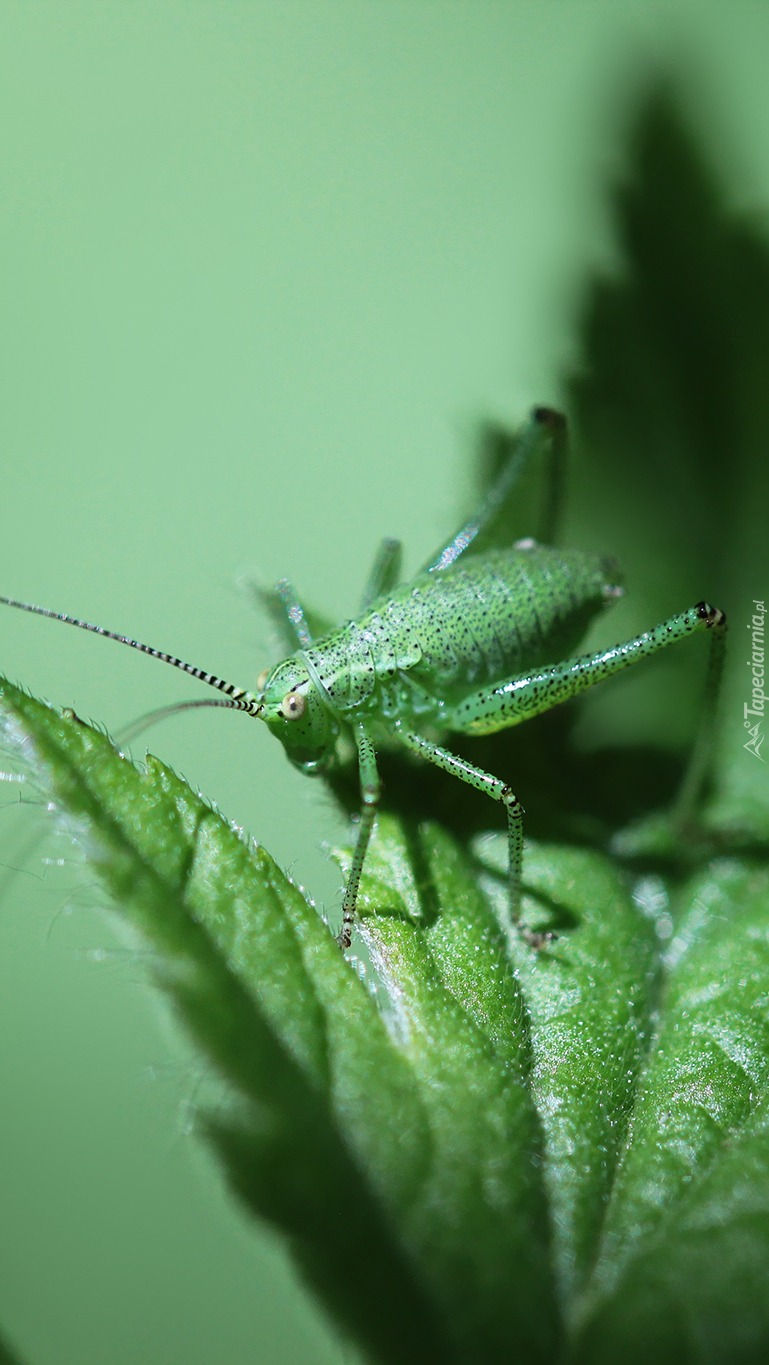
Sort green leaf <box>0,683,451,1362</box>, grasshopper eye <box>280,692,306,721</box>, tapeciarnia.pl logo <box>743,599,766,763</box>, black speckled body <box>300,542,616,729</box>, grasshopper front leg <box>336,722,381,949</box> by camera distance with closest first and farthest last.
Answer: green leaf <box>0,683,451,1362</box> → grasshopper front leg <box>336,722,381,949</box> → grasshopper eye <box>280,692,306,721</box> → black speckled body <box>300,542,616,729</box> → tapeciarnia.pl logo <box>743,599,766,763</box>

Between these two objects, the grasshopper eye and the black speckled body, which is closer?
the grasshopper eye

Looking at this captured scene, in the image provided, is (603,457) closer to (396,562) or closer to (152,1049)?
(396,562)

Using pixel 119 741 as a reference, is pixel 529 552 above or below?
below

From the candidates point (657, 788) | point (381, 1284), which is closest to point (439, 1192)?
point (381, 1284)

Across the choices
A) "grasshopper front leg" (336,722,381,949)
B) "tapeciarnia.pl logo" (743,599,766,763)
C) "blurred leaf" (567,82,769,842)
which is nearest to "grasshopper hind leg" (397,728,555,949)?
"grasshopper front leg" (336,722,381,949)

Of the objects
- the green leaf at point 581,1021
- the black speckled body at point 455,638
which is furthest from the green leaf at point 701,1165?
the black speckled body at point 455,638

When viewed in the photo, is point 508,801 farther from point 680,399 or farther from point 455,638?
point 680,399

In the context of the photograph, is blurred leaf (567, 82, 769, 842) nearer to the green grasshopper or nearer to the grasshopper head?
the green grasshopper

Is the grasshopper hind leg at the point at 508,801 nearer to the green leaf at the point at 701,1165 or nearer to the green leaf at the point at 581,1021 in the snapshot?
the green leaf at the point at 581,1021
